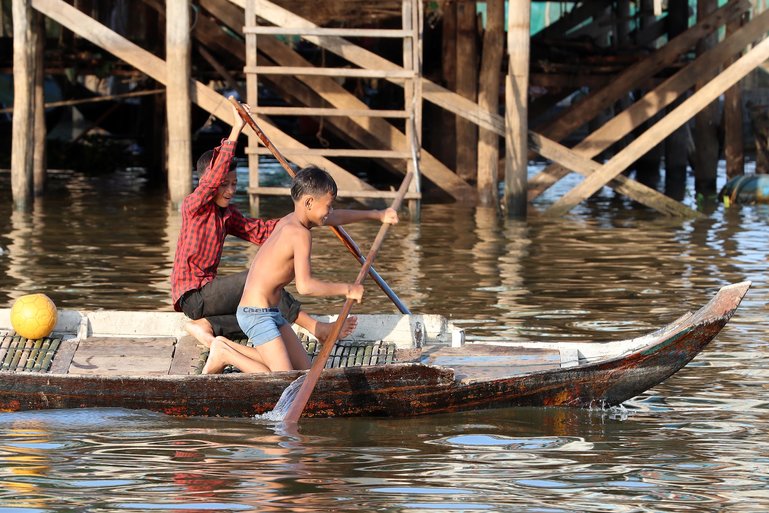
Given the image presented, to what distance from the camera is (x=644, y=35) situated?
17.5 metres

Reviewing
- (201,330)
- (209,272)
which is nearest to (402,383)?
(201,330)

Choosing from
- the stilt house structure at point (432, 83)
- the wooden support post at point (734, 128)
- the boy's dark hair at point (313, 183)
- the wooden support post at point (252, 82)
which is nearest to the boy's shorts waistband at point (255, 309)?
the boy's dark hair at point (313, 183)

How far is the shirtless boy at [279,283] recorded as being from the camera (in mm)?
6098

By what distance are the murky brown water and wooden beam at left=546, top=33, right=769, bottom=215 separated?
2.71m

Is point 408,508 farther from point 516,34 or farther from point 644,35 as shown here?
point 644,35

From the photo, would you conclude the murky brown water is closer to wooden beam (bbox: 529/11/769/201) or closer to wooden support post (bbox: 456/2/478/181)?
wooden beam (bbox: 529/11/769/201)

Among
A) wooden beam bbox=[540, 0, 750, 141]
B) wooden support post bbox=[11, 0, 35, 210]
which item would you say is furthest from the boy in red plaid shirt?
wooden beam bbox=[540, 0, 750, 141]

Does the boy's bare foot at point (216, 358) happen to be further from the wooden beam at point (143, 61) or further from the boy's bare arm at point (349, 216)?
the wooden beam at point (143, 61)

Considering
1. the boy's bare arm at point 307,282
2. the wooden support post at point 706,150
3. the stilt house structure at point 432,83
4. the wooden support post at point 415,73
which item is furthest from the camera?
the wooden support post at point 706,150

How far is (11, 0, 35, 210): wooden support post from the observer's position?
1294 cm

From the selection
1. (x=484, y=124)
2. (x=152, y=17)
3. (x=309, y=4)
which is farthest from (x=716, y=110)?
(x=152, y=17)

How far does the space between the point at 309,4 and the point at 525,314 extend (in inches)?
226

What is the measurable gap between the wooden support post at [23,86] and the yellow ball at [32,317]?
20.9ft

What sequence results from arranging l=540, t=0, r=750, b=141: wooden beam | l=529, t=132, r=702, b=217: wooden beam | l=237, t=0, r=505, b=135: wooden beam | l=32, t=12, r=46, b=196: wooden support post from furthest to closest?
l=540, t=0, r=750, b=141: wooden beam
l=32, t=12, r=46, b=196: wooden support post
l=529, t=132, r=702, b=217: wooden beam
l=237, t=0, r=505, b=135: wooden beam
